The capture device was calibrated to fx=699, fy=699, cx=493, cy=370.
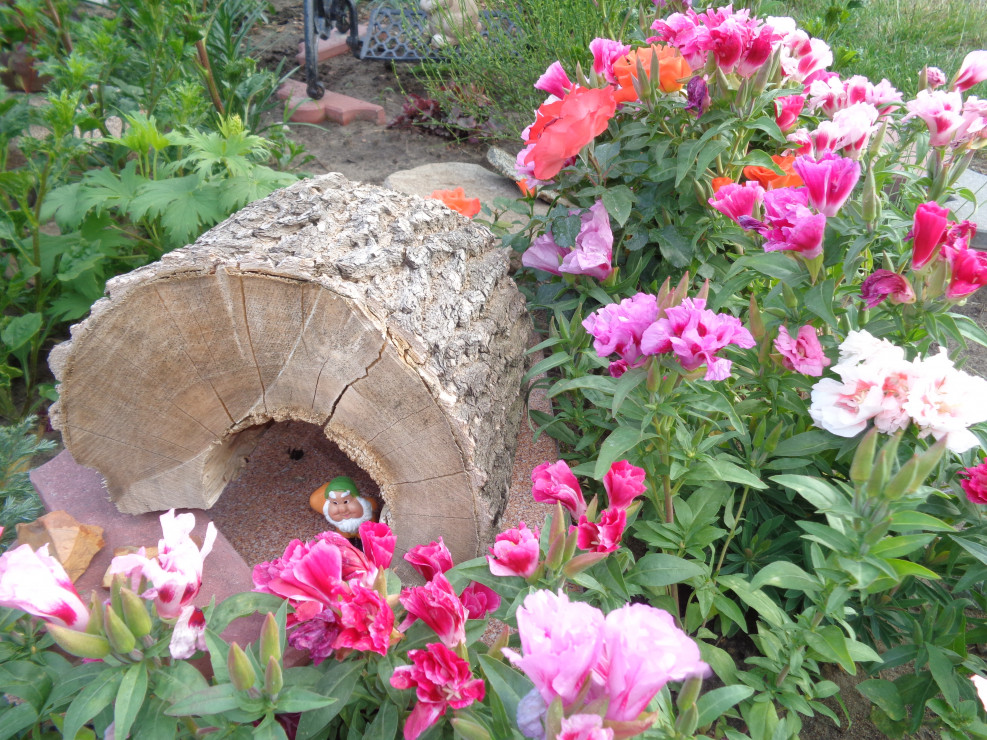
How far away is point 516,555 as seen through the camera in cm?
114

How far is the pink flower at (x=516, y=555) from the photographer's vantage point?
44.9 inches

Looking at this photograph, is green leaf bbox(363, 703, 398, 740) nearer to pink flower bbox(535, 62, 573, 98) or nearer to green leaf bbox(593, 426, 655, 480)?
green leaf bbox(593, 426, 655, 480)

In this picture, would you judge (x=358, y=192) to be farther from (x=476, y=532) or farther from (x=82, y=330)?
(x=476, y=532)

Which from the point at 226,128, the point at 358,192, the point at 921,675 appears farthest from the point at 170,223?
the point at 921,675

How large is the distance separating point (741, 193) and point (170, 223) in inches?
69.7

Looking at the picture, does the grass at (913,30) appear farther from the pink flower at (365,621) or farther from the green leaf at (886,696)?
the pink flower at (365,621)

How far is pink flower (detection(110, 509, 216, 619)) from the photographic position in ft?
3.81

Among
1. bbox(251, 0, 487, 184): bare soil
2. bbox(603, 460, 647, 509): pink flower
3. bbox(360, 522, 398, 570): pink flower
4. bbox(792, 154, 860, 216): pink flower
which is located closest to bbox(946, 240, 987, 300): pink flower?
bbox(792, 154, 860, 216): pink flower

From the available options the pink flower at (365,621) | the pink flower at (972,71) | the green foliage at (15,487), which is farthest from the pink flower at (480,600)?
the pink flower at (972,71)

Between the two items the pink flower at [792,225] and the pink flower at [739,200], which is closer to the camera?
the pink flower at [792,225]

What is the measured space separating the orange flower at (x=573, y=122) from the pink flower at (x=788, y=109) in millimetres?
545

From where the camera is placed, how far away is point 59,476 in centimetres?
208

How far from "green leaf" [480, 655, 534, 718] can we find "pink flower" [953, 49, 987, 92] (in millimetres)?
1809

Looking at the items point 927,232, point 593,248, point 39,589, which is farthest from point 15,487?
point 927,232
